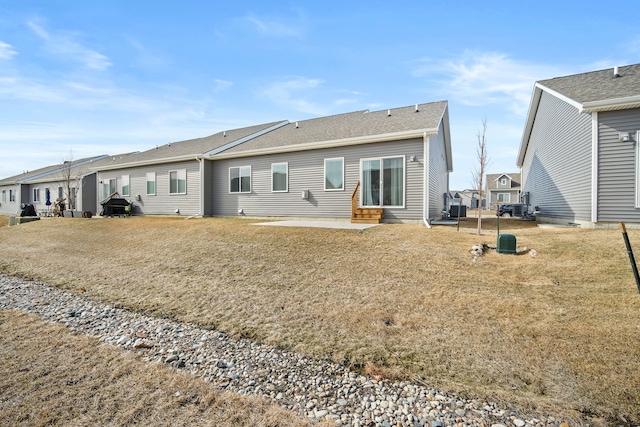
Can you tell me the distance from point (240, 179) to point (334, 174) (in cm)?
516

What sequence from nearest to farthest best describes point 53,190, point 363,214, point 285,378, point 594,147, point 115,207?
point 285,378 → point 594,147 → point 363,214 → point 115,207 → point 53,190

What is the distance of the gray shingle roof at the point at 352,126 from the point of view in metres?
11.9

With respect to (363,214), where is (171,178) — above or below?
above

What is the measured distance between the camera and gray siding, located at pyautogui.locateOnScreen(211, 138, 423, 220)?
37.1 feet

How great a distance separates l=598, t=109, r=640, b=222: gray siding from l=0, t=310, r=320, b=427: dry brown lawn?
10.3 metres

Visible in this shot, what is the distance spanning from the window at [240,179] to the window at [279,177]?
145 centimetres

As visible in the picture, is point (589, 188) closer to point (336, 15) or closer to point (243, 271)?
point (336, 15)

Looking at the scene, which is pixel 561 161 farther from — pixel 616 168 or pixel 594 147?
pixel 616 168

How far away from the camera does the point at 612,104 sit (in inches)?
334

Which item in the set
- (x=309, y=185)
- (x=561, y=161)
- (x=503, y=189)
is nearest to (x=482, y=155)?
(x=561, y=161)

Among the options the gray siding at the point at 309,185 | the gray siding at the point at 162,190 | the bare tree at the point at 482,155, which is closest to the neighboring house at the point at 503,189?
the bare tree at the point at 482,155

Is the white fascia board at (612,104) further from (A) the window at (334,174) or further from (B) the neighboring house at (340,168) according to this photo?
(A) the window at (334,174)

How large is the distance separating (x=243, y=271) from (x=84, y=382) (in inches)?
151

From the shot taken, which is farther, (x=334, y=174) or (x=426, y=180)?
(x=334, y=174)
